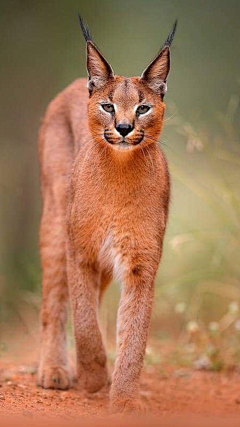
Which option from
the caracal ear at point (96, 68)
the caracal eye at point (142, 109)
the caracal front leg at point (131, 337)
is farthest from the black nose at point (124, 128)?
the caracal front leg at point (131, 337)

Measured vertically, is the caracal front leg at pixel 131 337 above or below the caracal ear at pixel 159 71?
below

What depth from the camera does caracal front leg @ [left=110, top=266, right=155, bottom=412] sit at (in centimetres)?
670

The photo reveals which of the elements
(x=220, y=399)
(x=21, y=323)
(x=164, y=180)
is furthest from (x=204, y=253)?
(x=164, y=180)

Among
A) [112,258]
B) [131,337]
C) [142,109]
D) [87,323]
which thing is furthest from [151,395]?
[142,109]

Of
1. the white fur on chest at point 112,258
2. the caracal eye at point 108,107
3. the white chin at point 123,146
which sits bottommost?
the white fur on chest at point 112,258

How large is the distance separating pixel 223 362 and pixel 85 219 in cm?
263

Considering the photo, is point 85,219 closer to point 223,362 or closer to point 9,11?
point 223,362

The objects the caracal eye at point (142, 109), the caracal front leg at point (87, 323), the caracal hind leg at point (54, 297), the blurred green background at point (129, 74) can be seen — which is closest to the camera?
the caracal eye at point (142, 109)

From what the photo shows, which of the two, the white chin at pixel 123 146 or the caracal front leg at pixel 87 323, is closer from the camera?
the white chin at pixel 123 146

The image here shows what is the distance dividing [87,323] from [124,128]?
1518 millimetres

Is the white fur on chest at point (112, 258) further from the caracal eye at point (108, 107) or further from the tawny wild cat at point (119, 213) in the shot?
the caracal eye at point (108, 107)

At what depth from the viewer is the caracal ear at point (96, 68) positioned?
264 inches

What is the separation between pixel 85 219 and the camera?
6.89 meters

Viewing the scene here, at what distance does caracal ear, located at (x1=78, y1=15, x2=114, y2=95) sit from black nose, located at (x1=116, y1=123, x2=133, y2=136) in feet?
1.65
